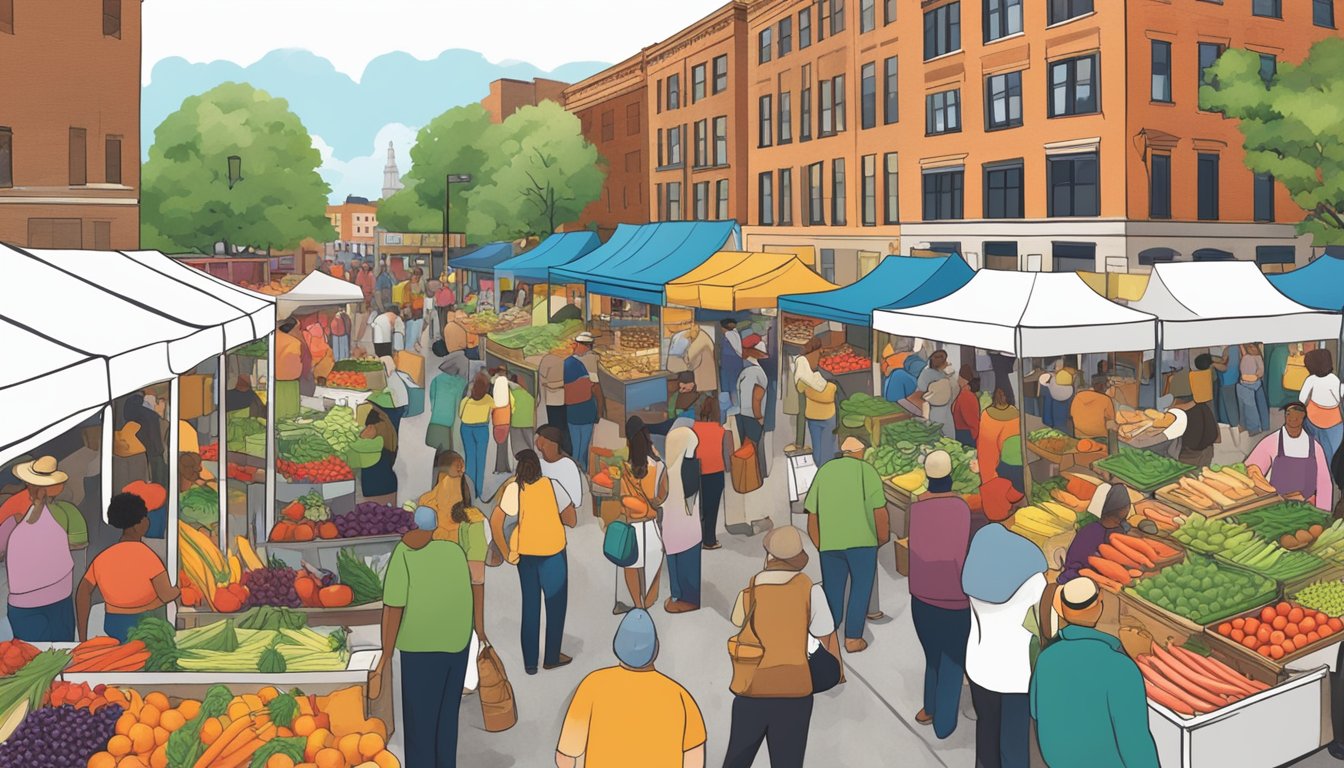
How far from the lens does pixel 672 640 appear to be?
30.8 feet

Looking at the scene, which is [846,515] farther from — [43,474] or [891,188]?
[891,188]

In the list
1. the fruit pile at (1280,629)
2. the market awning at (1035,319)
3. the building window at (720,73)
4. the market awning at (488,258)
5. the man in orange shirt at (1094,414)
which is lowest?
the fruit pile at (1280,629)

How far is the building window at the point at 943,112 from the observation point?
36.2m

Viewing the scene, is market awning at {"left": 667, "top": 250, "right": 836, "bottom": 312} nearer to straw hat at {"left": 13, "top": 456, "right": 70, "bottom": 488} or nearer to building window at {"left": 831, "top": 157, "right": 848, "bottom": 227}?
straw hat at {"left": 13, "top": 456, "right": 70, "bottom": 488}

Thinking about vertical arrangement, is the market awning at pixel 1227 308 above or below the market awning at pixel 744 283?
below

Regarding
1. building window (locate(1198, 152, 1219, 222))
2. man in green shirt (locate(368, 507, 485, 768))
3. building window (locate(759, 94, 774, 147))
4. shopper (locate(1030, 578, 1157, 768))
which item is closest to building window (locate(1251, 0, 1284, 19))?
building window (locate(1198, 152, 1219, 222))

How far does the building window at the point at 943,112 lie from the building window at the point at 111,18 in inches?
1118

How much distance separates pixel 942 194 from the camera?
121ft

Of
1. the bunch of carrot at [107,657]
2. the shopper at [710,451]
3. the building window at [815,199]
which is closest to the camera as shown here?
the bunch of carrot at [107,657]

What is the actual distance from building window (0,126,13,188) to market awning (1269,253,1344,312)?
1369 inches

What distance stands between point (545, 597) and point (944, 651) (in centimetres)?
316

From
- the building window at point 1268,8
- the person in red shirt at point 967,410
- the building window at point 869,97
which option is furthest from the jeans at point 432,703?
the building window at point 869,97

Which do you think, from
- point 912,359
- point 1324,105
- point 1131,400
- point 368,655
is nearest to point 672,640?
point 368,655

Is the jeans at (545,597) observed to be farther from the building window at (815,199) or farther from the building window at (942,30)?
the building window at (815,199)
